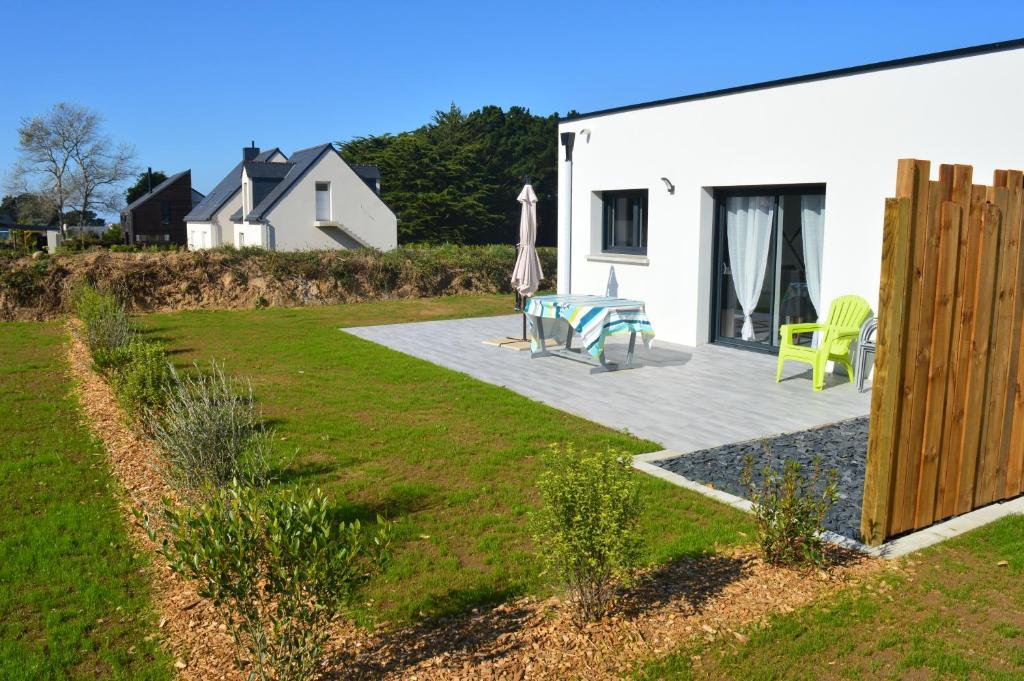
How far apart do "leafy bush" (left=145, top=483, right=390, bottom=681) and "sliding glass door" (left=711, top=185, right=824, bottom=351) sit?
8.87 metres

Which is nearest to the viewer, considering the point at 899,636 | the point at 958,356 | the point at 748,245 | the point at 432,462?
the point at 899,636

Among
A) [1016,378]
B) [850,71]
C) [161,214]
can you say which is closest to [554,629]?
[1016,378]

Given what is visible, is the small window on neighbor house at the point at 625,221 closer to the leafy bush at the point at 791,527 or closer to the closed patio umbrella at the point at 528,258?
the closed patio umbrella at the point at 528,258

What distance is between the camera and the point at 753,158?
11297 mm

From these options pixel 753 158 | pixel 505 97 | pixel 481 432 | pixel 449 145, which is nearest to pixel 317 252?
pixel 753 158

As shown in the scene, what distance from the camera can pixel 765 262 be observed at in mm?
11508

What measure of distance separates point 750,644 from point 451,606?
1488 mm

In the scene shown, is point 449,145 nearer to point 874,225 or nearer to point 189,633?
point 874,225

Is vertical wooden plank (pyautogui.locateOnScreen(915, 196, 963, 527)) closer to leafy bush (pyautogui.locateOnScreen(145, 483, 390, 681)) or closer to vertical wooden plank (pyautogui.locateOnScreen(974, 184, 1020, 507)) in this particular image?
vertical wooden plank (pyautogui.locateOnScreen(974, 184, 1020, 507))

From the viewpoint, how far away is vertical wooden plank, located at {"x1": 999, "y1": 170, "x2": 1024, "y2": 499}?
524cm

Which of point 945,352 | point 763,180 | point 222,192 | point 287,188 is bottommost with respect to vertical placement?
point 945,352

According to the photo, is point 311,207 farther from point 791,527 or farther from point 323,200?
point 791,527

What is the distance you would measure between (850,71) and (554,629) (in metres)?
8.49

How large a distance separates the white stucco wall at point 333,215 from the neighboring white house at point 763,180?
24283 millimetres
